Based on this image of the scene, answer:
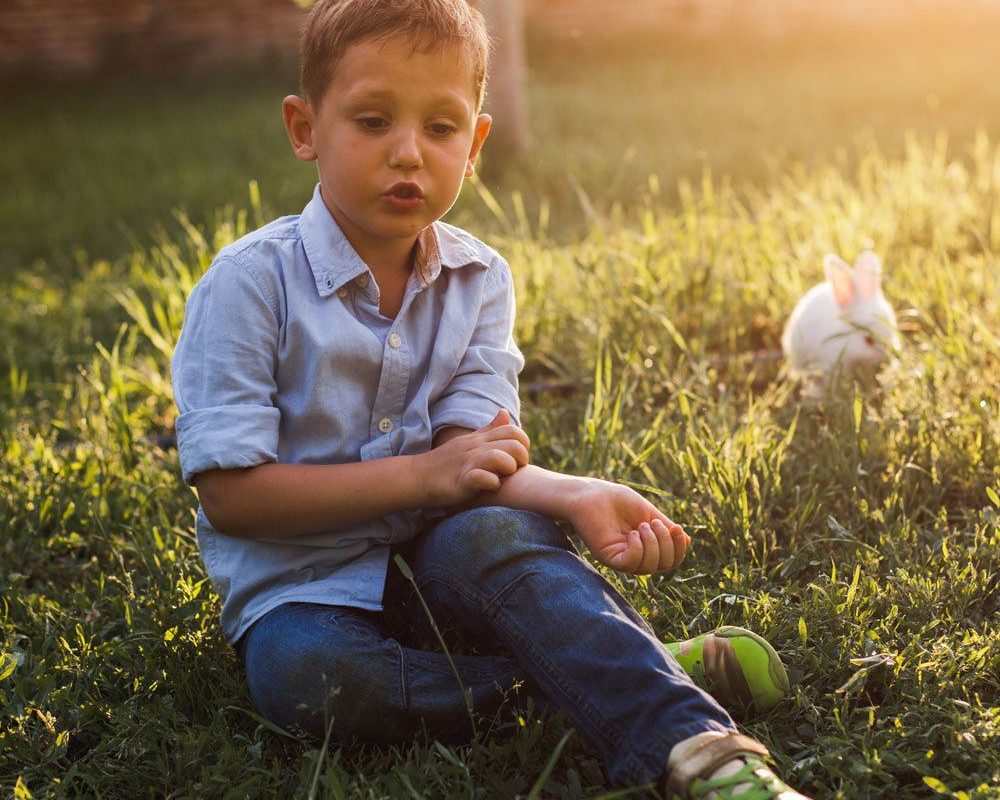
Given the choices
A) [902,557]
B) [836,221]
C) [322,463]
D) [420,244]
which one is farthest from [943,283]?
[322,463]

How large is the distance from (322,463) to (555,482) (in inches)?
16.1

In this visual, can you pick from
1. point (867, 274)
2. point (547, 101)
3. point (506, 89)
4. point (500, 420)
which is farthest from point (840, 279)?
point (547, 101)

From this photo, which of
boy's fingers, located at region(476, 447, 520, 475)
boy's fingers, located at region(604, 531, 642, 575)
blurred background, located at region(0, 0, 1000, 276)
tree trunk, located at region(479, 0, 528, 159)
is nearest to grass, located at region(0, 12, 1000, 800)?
boy's fingers, located at region(604, 531, 642, 575)

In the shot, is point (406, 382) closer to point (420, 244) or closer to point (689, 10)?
point (420, 244)

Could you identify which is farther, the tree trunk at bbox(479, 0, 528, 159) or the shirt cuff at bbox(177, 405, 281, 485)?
the tree trunk at bbox(479, 0, 528, 159)

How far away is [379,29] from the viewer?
191 cm

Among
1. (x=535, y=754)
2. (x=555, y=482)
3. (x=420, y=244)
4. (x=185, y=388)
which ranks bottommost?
(x=535, y=754)

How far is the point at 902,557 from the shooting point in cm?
228

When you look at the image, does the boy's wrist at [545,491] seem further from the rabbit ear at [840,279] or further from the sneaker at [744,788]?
the rabbit ear at [840,279]

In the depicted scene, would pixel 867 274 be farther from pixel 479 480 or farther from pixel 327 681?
pixel 327 681

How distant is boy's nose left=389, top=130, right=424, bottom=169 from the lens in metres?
1.93

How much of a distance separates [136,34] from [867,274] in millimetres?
9465

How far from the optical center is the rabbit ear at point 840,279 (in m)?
2.98

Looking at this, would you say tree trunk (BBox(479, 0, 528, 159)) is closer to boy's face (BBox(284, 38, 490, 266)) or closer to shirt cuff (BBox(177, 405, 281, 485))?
boy's face (BBox(284, 38, 490, 266))
